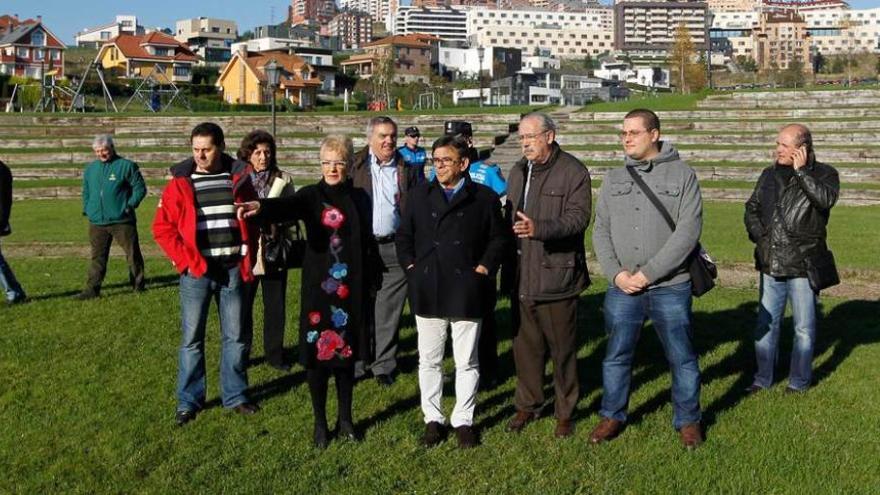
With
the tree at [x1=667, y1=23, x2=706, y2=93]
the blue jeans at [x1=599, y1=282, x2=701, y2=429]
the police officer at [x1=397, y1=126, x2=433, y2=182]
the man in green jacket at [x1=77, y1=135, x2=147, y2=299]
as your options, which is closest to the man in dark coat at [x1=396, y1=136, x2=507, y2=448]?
the blue jeans at [x1=599, y1=282, x2=701, y2=429]

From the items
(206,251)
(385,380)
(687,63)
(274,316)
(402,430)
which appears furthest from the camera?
(687,63)

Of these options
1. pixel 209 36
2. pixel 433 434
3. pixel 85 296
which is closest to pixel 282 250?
pixel 433 434

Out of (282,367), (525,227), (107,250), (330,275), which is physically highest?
(525,227)

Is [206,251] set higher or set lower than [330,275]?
higher

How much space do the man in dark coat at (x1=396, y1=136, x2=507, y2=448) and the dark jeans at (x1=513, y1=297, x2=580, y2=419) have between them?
0.45 meters

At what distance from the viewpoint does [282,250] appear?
5.57m

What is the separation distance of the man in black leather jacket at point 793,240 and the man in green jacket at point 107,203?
6809mm

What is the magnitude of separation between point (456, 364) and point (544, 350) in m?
0.70

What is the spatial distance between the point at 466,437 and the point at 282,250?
65.1 inches

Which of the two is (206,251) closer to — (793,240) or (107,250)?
(793,240)

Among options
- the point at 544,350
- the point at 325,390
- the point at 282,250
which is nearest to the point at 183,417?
the point at 325,390

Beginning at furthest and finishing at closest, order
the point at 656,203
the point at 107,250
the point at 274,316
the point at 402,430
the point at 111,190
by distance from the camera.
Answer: the point at 107,250
the point at 111,190
the point at 274,316
the point at 402,430
the point at 656,203

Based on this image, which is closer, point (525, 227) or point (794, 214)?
point (525, 227)

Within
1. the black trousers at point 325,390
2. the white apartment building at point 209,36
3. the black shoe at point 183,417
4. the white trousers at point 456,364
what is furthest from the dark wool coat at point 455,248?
the white apartment building at point 209,36
